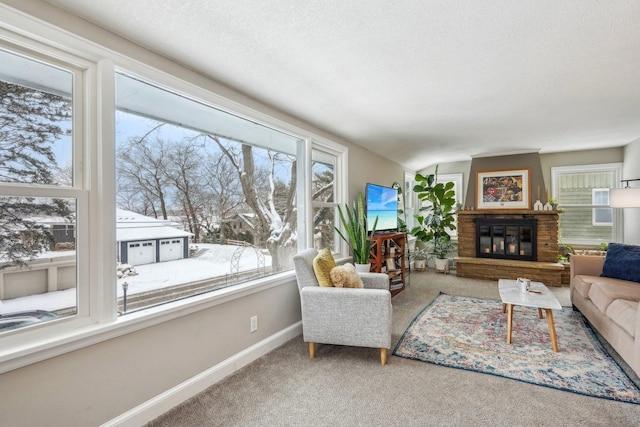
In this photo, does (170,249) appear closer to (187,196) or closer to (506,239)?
(187,196)

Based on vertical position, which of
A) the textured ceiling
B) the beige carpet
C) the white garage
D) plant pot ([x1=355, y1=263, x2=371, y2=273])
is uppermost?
the textured ceiling

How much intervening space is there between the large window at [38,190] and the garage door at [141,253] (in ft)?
1.07

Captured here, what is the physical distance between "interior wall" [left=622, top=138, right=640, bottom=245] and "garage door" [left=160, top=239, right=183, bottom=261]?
6.10m

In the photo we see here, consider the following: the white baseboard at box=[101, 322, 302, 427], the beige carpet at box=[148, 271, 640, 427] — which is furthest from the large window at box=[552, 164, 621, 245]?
the white baseboard at box=[101, 322, 302, 427]

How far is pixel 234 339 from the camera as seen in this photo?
2.43m

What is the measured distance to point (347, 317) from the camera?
97.2 inches

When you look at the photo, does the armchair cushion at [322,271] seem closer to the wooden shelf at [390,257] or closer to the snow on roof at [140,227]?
the snow on roof at [140,227]

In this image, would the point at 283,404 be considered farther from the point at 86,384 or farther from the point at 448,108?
the point at 448,108

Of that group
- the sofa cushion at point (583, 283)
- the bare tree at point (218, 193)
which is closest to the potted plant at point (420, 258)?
the sofa cushion at point (583, 283)

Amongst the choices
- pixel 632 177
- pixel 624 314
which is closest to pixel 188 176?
pixel 624 314

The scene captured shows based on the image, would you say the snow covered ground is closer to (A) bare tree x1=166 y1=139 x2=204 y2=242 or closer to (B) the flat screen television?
(A) bare tree x1=166 y1=139 x2=204 y2=242

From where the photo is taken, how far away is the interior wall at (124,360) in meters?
1.42

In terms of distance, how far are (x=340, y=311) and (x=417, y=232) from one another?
14.2 ft

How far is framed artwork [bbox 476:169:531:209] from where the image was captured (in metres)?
5.57
